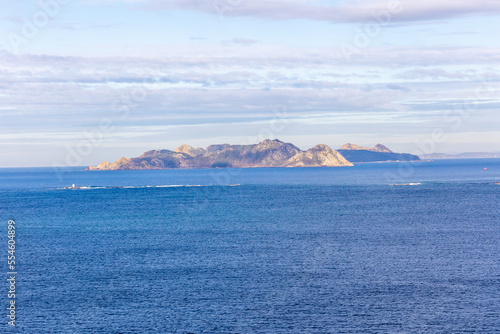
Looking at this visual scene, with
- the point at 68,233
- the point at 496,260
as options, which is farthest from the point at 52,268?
the point at 496,260

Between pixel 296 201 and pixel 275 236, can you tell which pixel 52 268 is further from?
pixel 296 201

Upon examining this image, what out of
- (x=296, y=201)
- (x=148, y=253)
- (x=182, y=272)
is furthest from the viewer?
(x=296, y=201)

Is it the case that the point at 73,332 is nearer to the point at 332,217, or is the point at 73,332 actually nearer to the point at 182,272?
the point at 182,272

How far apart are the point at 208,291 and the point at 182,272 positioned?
441 inches

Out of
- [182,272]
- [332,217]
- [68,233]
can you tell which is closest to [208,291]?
[182,272]

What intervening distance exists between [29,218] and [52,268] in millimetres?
74353

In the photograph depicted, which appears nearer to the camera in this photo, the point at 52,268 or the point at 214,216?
the point at 52,268

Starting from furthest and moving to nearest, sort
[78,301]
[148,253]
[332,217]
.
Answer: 1. [332,217]
2. [148,253]
3. [78,301]

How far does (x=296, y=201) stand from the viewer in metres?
200

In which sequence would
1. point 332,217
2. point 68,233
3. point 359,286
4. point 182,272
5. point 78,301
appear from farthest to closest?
point 332,217, point 68,233, point 182,272, point 359,286, point 78,301

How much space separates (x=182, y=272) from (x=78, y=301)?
17.7 metres

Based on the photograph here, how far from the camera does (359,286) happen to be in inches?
2813

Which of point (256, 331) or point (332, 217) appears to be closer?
point (256, 331)

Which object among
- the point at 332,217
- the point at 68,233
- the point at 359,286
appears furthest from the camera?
Result: the point at 332,217
